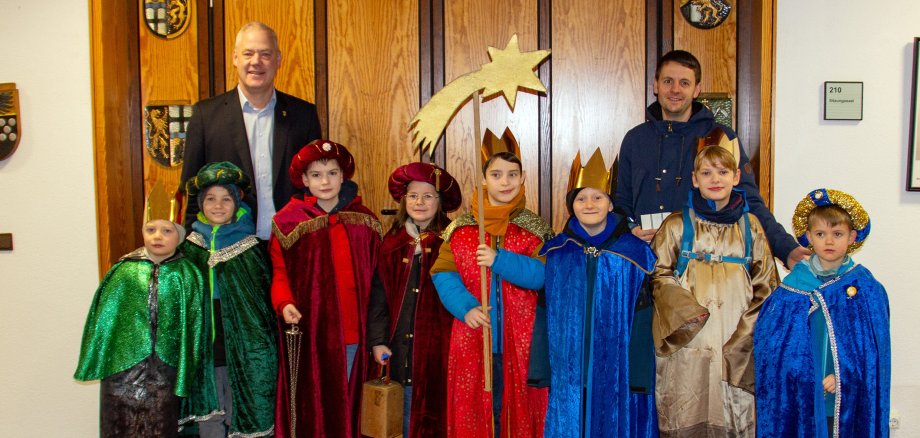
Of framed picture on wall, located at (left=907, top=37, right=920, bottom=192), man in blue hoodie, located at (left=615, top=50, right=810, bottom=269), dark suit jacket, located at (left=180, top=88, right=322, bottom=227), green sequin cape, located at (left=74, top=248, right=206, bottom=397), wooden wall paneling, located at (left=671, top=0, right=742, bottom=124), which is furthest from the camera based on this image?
wooden wall paneling, located at (left=671, top=0, right=742, bottom=124)

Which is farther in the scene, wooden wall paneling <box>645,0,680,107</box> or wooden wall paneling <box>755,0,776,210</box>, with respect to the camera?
wooden wall paneling <box>645,0,680,107</box>

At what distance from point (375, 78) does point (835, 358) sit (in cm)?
256

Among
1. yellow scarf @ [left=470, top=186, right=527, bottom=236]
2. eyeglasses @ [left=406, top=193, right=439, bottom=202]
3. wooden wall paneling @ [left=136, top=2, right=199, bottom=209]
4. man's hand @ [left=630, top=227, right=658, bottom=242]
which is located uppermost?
wooden wall paneling @ [left=136, top=2, right=199, bottom=209]

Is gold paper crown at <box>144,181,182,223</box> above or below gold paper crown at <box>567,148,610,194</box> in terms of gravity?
below

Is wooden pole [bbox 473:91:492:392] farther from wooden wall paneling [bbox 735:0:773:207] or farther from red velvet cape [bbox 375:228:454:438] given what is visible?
wooden wall paneling [bbox 735:0:773:207]

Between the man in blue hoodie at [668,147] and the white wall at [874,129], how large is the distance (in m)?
0.72

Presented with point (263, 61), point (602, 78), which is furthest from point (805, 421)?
point (263, 61)

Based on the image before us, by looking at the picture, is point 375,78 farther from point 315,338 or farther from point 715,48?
point 715,48

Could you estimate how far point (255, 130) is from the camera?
3186 mm

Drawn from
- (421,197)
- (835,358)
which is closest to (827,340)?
(835,358)

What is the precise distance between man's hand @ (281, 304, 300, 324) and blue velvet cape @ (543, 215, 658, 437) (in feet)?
3.34

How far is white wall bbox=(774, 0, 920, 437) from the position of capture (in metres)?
3.25

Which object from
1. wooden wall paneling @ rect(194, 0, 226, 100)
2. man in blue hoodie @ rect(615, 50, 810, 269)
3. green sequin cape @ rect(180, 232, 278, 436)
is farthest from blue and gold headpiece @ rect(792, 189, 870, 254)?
wooden wall paneling @ rect(194, 0, 226, 100)

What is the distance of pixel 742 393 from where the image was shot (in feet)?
8.04
